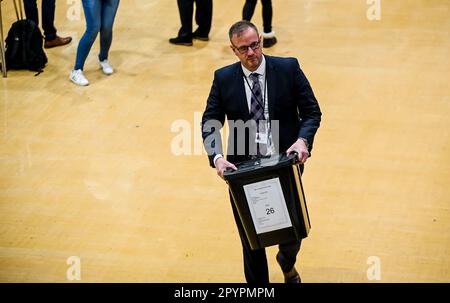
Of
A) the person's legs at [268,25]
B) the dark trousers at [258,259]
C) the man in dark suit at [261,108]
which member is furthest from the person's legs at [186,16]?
the dark trousers at [258,259]

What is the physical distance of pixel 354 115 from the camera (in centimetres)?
664

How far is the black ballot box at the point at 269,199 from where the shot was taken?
3.88 m

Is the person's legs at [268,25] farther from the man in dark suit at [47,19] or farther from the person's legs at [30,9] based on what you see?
the person's legs at [30,9]

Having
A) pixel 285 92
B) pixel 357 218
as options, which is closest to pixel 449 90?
pixel 357 218

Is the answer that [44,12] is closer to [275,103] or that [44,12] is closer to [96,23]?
[96,23]

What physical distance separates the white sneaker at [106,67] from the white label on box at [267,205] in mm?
3927

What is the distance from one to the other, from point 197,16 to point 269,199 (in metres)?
4.66

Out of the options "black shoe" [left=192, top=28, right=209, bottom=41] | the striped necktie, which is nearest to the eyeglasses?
the striped necktie

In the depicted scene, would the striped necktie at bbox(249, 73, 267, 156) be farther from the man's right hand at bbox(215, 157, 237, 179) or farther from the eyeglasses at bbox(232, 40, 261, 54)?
the man's right hand at bbox(215, 157, 237, 179)

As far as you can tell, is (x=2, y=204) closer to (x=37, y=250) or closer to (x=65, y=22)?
(x=37, y=250)

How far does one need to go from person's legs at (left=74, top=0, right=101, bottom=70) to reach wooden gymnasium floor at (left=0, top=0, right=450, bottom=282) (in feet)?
0.80

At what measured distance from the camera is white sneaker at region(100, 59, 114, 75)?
7.60 meters

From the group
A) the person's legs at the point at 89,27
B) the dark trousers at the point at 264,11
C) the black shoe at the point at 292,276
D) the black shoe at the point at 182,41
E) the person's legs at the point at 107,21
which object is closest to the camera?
the black shoe at the point at 292,276
